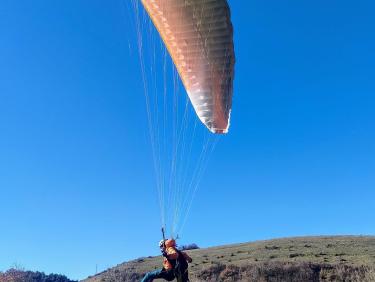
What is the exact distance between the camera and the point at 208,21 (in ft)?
33.8

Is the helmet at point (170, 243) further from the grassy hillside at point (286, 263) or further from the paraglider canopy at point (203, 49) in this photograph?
the grassy hillside at point (286, 263)

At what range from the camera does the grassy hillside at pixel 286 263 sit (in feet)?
145

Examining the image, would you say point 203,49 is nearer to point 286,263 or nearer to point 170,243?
point 170,243

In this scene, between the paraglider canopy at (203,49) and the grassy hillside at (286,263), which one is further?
the grassy hillside at (286,263)

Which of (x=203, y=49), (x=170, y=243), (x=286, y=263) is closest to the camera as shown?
(x=170, y=243)

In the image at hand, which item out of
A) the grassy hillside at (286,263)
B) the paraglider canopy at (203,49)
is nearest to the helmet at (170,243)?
the paraglider canopy at (203,49)

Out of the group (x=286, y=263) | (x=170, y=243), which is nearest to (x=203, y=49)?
(x=170, y=243)

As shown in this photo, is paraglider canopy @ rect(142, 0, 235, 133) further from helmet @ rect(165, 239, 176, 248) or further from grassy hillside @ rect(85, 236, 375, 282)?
grassy hillside @ rect(85, 236, 375, 282)

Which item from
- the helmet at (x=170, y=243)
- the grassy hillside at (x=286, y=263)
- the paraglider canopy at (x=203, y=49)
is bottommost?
the helmet at (x=170, y=243)

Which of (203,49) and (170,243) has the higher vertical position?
(203,49)

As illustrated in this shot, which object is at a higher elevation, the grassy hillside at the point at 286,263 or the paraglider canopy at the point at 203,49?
the grassy hillside at the point at 286,263

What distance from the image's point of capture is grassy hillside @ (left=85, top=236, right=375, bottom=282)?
4419 centimetres

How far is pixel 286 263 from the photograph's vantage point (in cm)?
4741

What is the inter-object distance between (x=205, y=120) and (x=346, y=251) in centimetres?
4734
